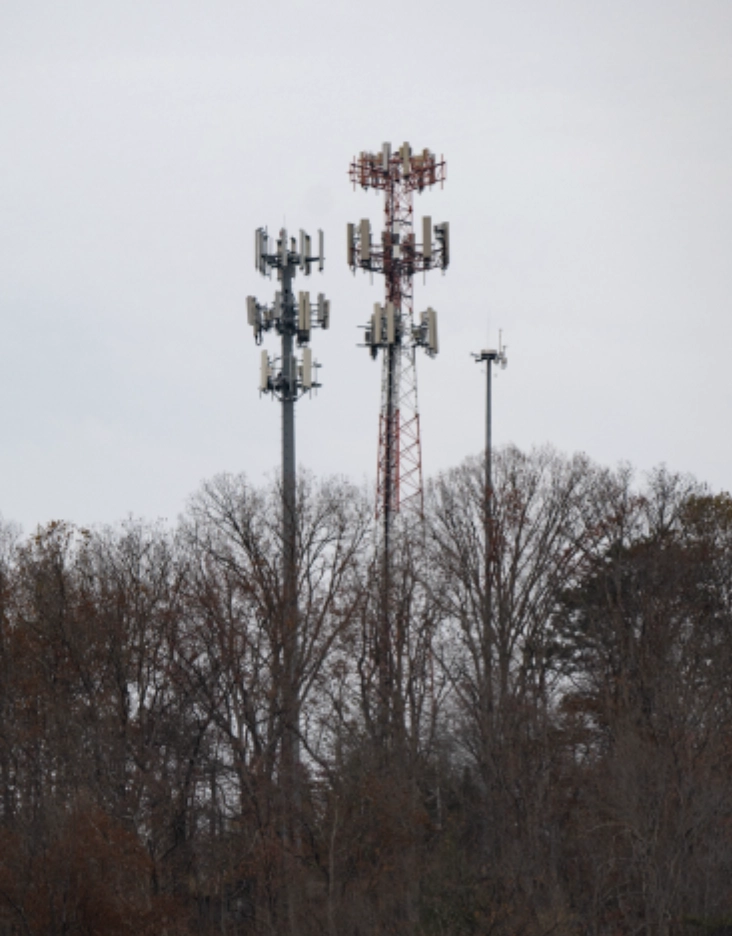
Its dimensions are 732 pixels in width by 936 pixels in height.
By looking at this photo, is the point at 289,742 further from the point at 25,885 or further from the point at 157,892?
the point at 25,885

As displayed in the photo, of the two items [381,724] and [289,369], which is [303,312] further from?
[381,724]

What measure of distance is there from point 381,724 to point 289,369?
882 cm

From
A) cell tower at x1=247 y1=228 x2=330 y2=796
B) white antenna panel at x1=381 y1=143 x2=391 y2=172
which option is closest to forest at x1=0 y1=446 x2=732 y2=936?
cell tower at x1=247 y1=228 x2=330 y2=796

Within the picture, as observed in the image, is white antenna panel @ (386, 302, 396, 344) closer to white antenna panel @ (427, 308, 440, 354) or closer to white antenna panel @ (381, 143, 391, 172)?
white antenna panel @ (427, 308, 440, 354)

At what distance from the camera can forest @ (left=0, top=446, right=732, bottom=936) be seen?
1142 inches

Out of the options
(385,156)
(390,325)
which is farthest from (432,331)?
(385,156)

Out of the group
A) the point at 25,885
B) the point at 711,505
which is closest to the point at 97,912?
the point at 25,885

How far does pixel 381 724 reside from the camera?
39.3 m

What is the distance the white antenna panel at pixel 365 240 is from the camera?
42.6m

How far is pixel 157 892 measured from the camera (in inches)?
1155

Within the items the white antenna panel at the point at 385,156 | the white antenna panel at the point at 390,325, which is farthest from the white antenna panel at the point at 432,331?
the white antenna panel at the point at 385,156

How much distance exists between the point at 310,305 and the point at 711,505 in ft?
49.3

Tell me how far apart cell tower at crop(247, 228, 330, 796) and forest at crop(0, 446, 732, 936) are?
240 mm

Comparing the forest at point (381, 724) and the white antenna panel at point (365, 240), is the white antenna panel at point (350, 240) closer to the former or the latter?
the white antenna panel at point (365, 240)
